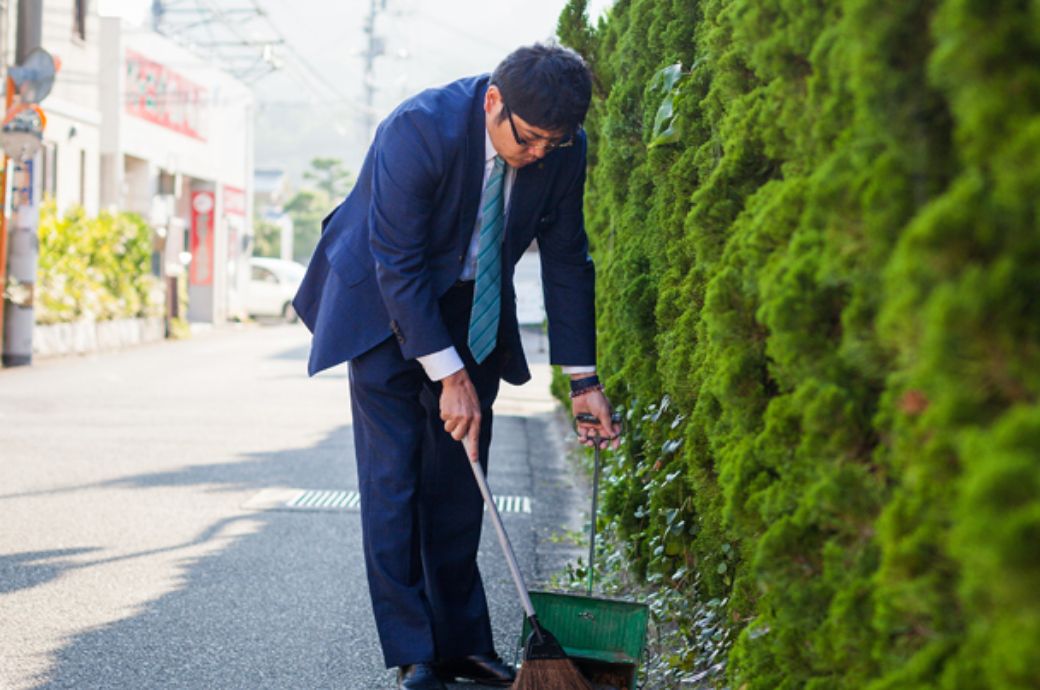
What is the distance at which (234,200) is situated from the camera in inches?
1474

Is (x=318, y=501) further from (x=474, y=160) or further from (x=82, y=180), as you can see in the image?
(x=82, y=180)

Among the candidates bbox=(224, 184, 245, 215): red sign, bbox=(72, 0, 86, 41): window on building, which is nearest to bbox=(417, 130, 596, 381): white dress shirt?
bbox=(72, 0, 86, 41): window on building

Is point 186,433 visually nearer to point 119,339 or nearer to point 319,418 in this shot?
point 319,418

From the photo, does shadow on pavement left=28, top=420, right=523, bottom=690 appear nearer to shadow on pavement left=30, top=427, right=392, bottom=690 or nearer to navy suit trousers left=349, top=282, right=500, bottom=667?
shadow on pavement left=30, top=427, right=392, bottom=690

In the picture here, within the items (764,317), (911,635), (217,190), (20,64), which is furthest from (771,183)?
(217,190)

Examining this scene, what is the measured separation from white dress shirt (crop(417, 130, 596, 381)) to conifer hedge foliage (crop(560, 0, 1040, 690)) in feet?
1.84

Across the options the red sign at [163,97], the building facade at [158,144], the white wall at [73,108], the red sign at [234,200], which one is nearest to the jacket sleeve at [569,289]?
the building facade at [158,144]

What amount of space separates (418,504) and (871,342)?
85.2 inches

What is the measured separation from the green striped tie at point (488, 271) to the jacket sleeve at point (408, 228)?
177 mm

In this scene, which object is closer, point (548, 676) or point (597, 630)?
point (548, 676)

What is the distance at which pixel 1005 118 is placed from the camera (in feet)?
4.72

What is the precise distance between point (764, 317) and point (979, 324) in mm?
820

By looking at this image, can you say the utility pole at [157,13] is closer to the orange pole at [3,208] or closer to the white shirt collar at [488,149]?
the orange pole at [3,208]

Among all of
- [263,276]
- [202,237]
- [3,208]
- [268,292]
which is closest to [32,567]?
[3,208]
